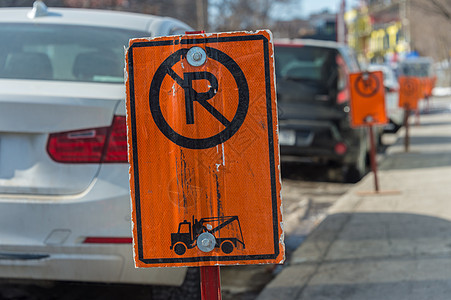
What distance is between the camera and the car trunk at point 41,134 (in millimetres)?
3488

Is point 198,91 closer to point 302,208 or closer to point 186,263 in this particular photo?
point 186,263

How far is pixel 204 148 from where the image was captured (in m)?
2.45

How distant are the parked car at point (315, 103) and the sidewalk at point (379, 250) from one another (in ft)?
2.02

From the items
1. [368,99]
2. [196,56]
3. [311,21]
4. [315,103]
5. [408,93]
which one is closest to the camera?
[196,56]

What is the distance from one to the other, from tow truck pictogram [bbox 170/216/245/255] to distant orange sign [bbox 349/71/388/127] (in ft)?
17.3

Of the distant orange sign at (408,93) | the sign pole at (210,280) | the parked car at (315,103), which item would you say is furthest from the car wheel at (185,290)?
the distant orange sign at (408,93)

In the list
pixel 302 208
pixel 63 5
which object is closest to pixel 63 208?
pixel 302 208

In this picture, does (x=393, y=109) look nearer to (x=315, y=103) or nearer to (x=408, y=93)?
(x=408, y=93)

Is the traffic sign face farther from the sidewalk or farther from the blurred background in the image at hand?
the blurred background

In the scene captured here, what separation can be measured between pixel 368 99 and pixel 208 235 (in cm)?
535

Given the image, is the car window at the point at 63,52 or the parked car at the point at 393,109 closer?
the car window at the point at 63,52

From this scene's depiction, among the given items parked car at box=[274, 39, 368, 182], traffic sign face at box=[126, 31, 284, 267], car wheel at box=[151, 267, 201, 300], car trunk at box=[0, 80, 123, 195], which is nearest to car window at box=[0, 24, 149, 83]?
car trunk at box=[0, 80, 123, 195]

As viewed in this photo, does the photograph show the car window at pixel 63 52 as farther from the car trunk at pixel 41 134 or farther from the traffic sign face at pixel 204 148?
the traffic sign face at pixel 204 148

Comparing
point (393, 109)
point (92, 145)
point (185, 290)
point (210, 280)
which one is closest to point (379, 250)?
point (185, 290)
